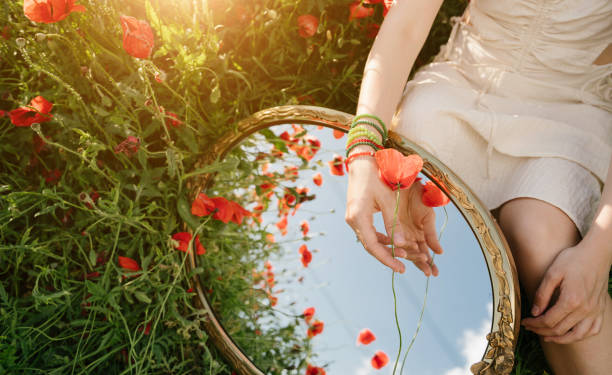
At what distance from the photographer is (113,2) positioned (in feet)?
3.08

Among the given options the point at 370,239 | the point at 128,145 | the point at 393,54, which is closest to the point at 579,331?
the point at 370,239

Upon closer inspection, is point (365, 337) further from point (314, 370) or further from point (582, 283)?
point (582, 283)

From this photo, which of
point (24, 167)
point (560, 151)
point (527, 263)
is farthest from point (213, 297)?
point (560, 151)

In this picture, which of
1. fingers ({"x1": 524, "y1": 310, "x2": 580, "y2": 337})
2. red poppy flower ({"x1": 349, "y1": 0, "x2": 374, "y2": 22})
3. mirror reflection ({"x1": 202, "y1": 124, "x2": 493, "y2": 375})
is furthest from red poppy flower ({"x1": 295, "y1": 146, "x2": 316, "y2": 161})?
fingers ({"x1": 524, "y1": 310, "x2": 580, "y2": 337})

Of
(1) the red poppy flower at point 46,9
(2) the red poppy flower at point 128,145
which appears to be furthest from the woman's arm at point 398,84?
(1) the red poppy flower at point 46,9

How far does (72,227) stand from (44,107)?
0.35 meters

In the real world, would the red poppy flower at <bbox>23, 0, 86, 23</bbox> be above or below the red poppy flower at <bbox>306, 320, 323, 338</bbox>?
above

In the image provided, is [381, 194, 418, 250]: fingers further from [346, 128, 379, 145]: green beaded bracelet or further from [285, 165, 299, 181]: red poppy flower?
[285, 165, 299, 181]: red poppy flower

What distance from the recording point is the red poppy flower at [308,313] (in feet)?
3.16

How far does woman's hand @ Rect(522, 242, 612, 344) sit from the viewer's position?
2.29ft

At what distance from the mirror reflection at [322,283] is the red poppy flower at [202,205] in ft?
0.28

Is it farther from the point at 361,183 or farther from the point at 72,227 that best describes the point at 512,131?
the point at 72,227

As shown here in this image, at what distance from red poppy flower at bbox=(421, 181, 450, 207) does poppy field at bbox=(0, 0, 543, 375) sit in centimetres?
22

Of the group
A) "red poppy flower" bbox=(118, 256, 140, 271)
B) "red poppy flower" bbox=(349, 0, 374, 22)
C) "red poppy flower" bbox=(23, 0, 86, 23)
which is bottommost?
"red poppy flower" bbox=(118, 256, 140, 271)
